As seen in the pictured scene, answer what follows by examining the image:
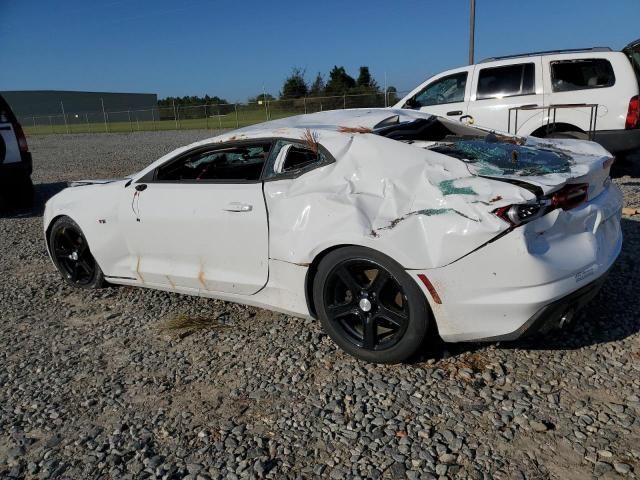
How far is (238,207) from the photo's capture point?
3488 mm

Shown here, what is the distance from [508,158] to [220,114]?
33870 mm

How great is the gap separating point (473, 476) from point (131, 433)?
168 centimetres

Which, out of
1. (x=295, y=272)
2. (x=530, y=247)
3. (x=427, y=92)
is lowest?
(x=295, y=272)

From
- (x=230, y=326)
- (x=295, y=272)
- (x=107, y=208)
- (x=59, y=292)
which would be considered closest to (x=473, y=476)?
(x=295, y=272)

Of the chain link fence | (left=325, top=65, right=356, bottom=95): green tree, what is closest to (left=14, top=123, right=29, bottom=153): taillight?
the chain link fence

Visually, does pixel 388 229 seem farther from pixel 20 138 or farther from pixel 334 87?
pixel 334 87

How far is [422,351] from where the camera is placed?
3258 mm

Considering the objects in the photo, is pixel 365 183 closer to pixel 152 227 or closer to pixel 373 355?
pixel 373 355

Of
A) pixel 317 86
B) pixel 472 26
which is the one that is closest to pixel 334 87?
pixel 317 86

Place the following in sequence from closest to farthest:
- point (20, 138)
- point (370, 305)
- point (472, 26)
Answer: point (370, 305), point (20, 138), point (472, 26)

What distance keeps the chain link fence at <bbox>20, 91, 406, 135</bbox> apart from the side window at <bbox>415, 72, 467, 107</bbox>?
19490 mm

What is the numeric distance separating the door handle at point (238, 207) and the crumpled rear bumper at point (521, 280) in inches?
46.6

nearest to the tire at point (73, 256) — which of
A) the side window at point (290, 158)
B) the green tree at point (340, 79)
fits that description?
the side window at point (290, 158)

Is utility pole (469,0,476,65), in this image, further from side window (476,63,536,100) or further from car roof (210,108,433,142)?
car roof (210,108,433,142)
